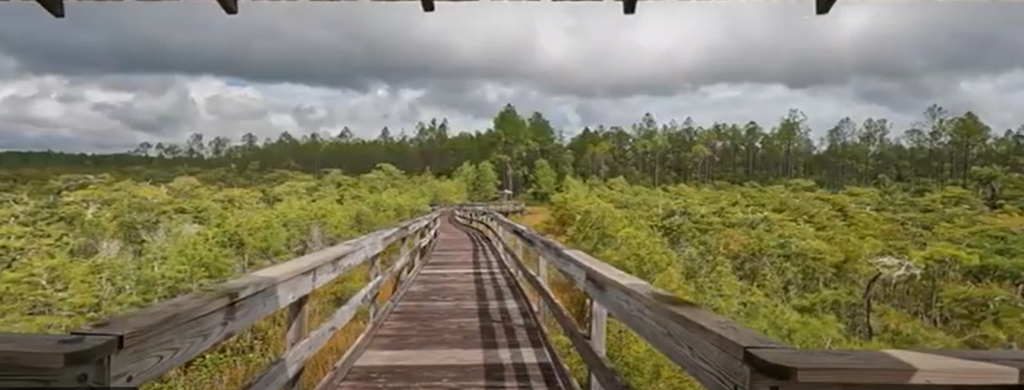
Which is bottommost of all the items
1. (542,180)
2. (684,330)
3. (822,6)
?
(684,330)

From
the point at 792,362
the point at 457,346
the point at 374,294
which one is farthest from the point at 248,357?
the point at 792,362

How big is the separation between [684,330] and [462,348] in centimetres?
367

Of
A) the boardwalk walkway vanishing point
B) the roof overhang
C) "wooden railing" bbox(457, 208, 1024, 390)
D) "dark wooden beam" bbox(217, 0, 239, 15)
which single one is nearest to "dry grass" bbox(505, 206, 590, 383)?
the boardwalk walkway vanishing point

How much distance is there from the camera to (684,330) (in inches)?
77.9

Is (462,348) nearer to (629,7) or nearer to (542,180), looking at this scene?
(629,7)

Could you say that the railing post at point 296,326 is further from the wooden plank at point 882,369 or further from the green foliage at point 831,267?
the green foliage at point 831,267

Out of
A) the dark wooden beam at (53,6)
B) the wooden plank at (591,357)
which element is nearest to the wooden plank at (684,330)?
the wooden plank at (591,357)

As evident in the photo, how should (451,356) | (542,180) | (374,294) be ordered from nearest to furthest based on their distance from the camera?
(451,356), (374,294), (542,180)

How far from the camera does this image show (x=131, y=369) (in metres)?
1.62

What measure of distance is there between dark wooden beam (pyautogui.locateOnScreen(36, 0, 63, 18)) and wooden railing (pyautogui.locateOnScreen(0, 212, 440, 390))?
108 cm

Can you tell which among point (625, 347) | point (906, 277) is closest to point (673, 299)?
point (625, 347)

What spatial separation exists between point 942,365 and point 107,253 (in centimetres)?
1419

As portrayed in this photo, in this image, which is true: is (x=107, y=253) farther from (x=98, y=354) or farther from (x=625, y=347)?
(x=98, y=354)

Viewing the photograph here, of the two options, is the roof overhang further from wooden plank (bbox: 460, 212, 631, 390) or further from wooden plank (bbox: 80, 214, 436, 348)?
wooden plank (bbox: 460, 212, 631, 390)
